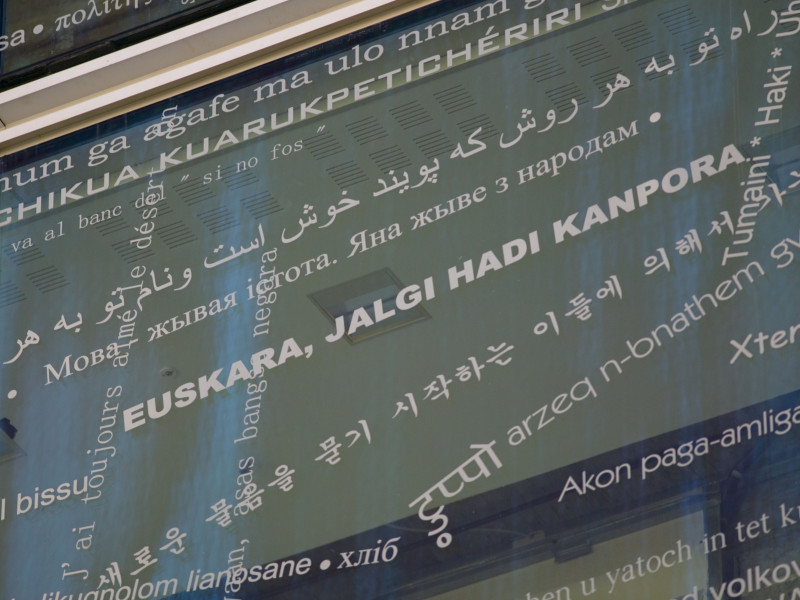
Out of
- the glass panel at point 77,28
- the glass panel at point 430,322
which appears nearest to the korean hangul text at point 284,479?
the glass panel at point 430,322

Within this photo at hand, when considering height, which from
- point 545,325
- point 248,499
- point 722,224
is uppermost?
point 722,224

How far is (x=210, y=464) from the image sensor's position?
2385 millimetres

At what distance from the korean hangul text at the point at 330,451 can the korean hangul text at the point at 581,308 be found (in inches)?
17.0

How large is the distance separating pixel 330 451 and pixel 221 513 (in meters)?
Answer: 0.20

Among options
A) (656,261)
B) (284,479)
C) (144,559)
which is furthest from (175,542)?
(656,261)

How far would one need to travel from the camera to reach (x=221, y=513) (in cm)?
234

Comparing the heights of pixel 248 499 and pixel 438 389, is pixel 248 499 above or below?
below

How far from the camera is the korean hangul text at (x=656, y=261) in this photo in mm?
2316

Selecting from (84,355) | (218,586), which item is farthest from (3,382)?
(218,586)

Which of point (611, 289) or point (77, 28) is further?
point (77, 28)

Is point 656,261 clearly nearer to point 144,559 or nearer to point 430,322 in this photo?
point 430,322

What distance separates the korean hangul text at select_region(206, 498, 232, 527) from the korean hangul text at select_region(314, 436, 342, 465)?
169 millimetres

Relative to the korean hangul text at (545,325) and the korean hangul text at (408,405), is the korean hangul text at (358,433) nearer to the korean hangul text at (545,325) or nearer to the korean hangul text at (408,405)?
the korean hangul text at (408,405)

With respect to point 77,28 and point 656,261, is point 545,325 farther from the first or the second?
point 77,28
